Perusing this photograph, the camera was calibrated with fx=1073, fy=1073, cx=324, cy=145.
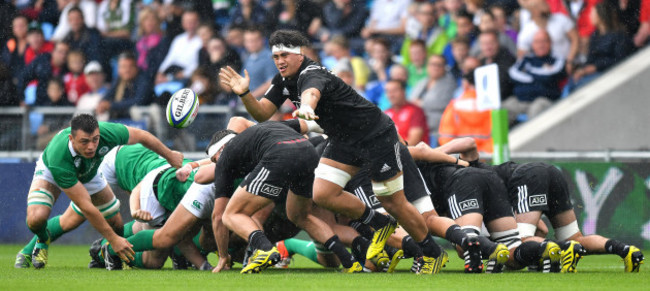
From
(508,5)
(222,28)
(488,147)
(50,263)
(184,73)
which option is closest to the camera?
(50,263)

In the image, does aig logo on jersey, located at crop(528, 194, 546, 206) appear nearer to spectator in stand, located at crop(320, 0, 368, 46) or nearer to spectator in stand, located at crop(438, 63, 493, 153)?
spectator in stand, located at crop(438, 63, 493, 153)

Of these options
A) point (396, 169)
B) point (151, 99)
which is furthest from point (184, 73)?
point (396, 169)

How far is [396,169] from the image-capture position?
29.9 feet

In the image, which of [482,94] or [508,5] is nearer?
[482,94]

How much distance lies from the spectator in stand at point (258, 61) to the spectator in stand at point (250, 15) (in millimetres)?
1314

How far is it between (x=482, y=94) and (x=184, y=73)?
6.77m

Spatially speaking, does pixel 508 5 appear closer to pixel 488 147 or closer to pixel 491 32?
pixel 491 32

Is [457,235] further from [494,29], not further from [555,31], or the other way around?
[555,31]

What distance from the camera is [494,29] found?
15.5 meters

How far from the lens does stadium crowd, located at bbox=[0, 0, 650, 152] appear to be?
15258mm

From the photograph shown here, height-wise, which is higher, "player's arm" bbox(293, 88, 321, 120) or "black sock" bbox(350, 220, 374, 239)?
"player's arm" bbox(293, 88, 321, 120)

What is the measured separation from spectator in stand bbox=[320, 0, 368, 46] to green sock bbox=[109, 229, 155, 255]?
8.48m

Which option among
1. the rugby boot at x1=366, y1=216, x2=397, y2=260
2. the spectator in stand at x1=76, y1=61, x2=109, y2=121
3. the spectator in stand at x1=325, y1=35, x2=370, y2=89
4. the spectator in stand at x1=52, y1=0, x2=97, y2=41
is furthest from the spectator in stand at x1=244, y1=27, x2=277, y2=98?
the rugby boot at x1=366, y1=216, x2=397, y2=260

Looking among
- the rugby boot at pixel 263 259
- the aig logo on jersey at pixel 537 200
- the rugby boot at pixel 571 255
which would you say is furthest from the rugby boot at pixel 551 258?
the rugby boot at pixel 263 259
